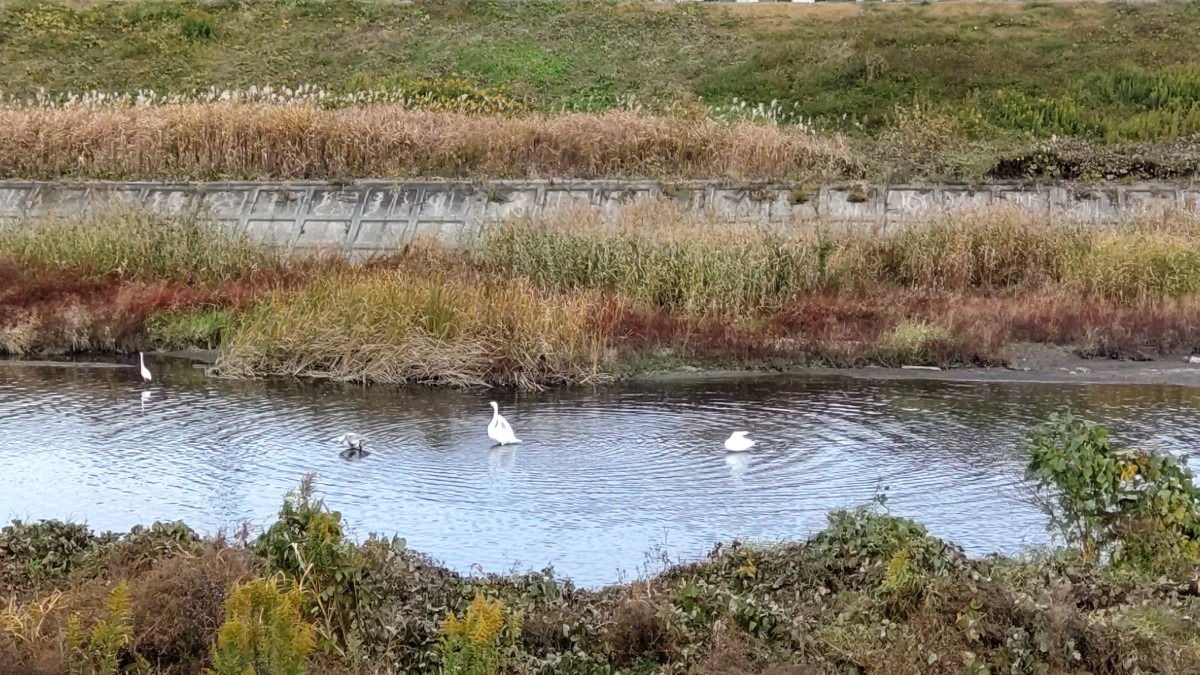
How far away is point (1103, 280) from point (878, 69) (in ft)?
67.4

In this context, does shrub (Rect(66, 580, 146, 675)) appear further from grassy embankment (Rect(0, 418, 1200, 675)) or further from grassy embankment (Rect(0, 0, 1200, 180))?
grassy embankment (Rect(0, 0, 1200, 180))

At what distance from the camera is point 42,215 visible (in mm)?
21875

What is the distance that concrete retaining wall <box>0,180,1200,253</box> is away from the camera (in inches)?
877

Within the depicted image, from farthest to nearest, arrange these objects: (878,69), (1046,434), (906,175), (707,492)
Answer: (878,69) → (906,175) → (707,492) → (1046,434)

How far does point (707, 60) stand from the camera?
41.8 metres

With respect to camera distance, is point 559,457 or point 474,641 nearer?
point 474,641

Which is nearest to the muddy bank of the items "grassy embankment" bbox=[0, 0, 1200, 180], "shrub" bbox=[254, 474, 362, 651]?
"shrub" bbox=[254, 474, 362, 651]

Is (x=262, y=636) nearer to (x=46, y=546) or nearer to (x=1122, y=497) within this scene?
(x=46, y=546)

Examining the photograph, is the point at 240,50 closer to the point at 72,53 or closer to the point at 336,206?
the point at 72,53

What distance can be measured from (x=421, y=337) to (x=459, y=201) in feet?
23.1

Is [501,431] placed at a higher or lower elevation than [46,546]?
lower

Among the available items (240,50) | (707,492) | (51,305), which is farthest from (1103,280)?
(240,50)

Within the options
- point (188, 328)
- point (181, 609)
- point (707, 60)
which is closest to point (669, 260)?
point (188, 328)

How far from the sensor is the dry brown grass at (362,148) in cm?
2523
